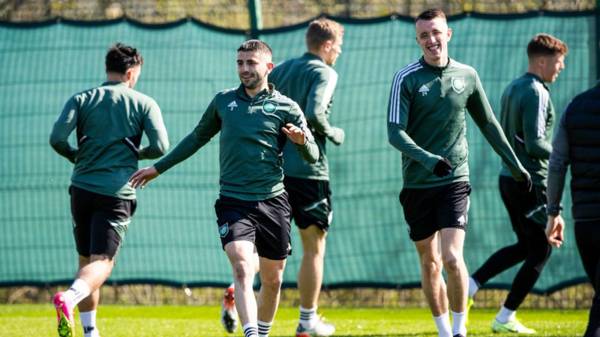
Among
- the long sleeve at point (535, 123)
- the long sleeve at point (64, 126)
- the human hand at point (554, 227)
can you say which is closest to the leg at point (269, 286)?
the long sleeve at point (64, 126)

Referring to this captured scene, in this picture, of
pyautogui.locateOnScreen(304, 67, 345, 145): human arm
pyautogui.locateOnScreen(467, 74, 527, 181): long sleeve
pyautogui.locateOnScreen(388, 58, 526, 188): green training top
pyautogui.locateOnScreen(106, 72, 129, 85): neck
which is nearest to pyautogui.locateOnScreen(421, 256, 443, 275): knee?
pyautogui.locateOnScreen(388, 58, 526, 188): green training top

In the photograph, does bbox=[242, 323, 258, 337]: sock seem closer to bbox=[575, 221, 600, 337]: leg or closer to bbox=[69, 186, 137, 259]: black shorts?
bbox=[69, 186, 137, 259]: black shorts

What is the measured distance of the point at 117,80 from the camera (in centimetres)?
830

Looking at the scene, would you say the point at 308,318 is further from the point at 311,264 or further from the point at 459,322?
the point at 459,322

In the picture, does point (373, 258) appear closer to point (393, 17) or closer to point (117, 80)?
point (393, 17)

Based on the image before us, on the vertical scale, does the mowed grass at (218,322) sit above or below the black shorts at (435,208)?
below

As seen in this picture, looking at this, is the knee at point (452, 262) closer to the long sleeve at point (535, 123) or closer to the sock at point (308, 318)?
the long sleeve at point (535, 123)

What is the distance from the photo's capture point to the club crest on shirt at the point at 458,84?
24.6ft

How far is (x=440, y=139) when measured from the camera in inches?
294

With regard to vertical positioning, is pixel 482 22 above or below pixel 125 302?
above

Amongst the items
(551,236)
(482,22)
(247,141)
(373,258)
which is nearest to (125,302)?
(373,258)

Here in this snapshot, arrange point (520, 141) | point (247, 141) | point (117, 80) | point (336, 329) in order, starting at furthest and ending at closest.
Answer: point (336, 329) < point (520, 141) < point (117, 80) < point (247, 141)

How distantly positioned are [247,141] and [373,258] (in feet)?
15.4

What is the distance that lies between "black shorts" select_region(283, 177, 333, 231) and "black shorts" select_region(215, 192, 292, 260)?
149 centimetres
